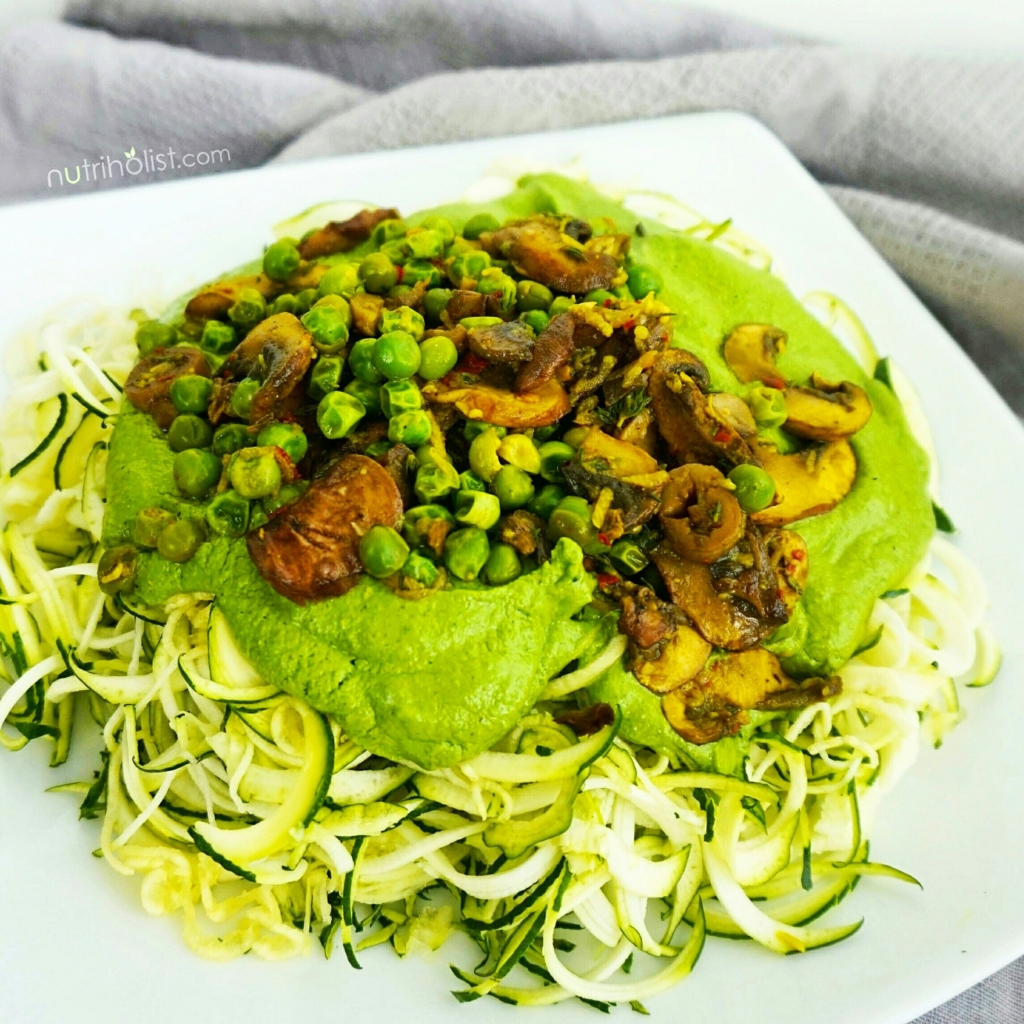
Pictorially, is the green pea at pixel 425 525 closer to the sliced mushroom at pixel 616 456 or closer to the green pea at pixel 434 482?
the green pea at pixel 434 482

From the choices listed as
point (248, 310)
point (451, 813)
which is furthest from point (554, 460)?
point (248, 310)

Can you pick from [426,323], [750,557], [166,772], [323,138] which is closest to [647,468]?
[750,557]

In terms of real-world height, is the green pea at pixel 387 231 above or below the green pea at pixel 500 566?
above

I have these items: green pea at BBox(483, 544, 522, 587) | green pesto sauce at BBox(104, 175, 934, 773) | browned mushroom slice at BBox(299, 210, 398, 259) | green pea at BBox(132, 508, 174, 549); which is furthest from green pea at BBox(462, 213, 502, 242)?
green pea at BBox(132, 508, 174, 549)

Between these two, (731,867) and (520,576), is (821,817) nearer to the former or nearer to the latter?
(731,867)

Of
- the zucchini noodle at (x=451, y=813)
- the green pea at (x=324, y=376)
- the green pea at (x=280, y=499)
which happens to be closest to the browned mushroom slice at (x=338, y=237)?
the green pea at (x=324, y=376)

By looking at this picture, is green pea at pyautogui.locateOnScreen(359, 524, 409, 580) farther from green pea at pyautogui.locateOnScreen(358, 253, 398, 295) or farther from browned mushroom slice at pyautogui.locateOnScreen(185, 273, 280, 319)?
browned mushroom slice at pyautogui.locateOnScreen(185, 273, 280, 319)
